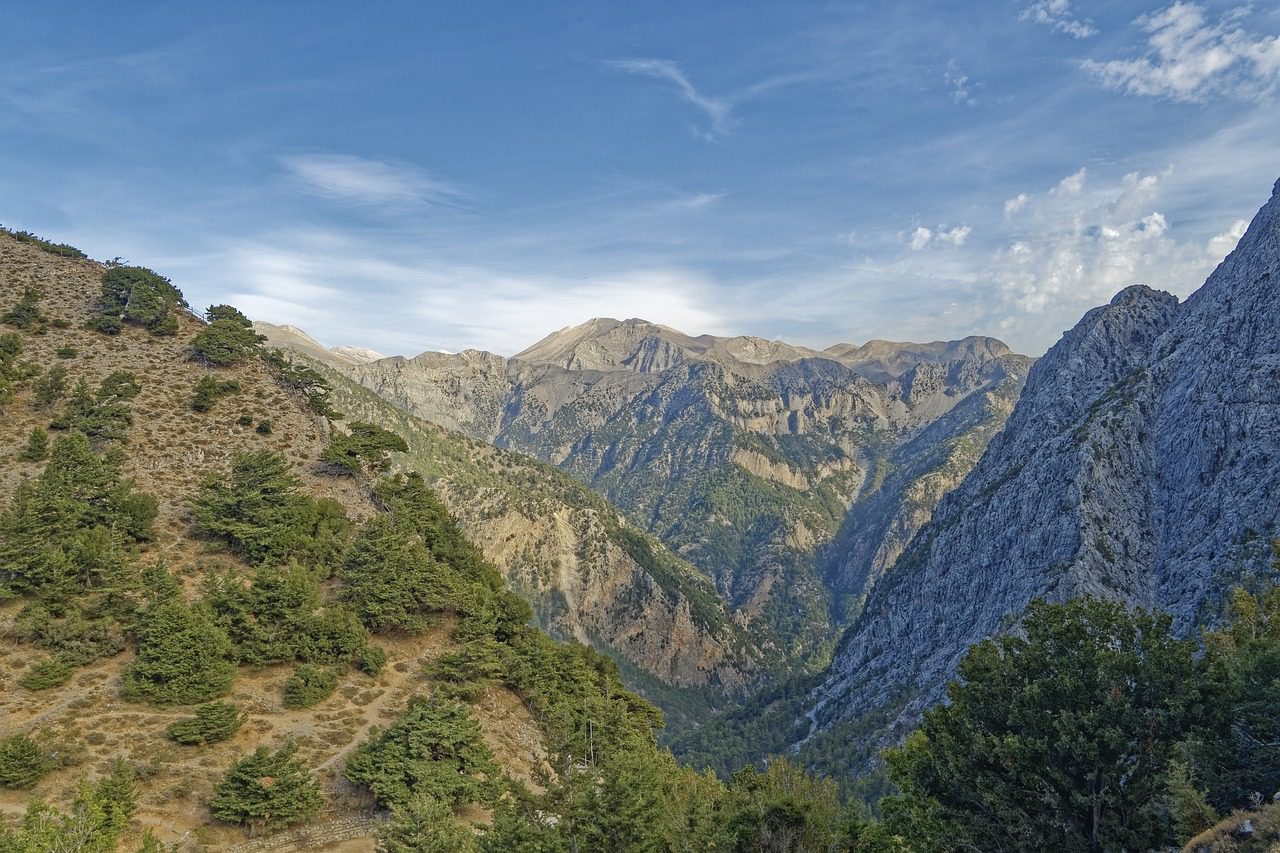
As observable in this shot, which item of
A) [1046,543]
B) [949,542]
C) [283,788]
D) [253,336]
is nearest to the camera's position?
[283,788]

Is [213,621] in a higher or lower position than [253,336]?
lower

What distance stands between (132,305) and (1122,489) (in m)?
154

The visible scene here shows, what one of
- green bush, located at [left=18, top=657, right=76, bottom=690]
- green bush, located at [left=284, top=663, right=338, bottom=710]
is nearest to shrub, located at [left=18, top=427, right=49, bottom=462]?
green bush, located at [left=18, top=657, right=76, bottom=690]

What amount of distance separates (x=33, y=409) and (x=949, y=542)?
167 meters

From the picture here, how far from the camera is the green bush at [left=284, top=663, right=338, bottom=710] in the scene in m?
43.1

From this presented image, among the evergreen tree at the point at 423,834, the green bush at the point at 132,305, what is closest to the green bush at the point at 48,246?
the green bush at the point at 132,305

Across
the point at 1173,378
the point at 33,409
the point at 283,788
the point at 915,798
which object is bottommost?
the point at 283,788

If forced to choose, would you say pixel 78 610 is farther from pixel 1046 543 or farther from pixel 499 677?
pixel 1046 543

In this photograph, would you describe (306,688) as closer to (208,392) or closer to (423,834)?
(423,834)

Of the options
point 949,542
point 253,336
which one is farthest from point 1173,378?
point 253,336

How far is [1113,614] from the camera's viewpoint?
26578mm

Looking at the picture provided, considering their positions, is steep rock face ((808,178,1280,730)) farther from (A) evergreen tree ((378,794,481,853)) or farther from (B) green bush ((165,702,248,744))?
(B) green bush ((165,702,248,744))

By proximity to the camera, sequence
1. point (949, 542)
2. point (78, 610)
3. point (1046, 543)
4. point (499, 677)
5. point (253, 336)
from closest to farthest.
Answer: point (78, 610), point (499, 677), point (253, 336), point (1046, 543), point (949, 542)

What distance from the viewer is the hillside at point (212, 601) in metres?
37.3
